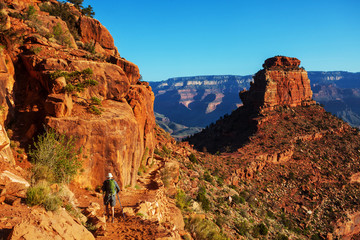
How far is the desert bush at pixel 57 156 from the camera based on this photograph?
39.3 feet

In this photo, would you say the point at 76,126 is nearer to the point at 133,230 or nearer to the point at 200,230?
the point at 133,230

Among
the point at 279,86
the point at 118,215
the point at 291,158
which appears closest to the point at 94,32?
the point at 118,215

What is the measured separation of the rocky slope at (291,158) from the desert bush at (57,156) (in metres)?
28.6

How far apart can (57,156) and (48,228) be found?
573 centimetres

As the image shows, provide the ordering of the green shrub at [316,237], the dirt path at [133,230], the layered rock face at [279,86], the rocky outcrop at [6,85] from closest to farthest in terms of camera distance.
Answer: the dirt path at [133,230], the rocky outcrop at [6,85], the green shrub at [316,237], the layered rock face at [279,86]

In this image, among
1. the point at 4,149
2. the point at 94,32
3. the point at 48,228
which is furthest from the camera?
the point at 94,32

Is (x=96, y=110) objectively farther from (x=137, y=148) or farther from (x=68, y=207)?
(x=68, y=207)

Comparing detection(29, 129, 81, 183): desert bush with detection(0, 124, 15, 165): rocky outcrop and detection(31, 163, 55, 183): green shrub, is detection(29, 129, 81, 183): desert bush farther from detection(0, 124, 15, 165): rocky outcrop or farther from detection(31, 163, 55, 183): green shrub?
detection(0, 124, 15, 165): rocky outcrop

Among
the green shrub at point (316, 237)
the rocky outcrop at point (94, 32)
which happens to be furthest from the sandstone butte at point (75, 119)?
the green shrub at point (316, 237)

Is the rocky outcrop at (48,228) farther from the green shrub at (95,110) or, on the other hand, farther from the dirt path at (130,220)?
the green shrub at (95,110)

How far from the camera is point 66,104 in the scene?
46.3 feet

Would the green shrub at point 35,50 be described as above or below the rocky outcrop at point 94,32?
below

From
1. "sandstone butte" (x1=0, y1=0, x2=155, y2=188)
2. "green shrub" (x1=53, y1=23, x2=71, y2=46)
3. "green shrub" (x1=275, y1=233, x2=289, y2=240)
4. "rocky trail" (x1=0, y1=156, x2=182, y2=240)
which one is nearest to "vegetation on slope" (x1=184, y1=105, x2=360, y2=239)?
"green shrub" (x1=275, y1=233, x2=289, y2=240)

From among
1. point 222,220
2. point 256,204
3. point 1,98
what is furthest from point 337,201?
point 1,98
